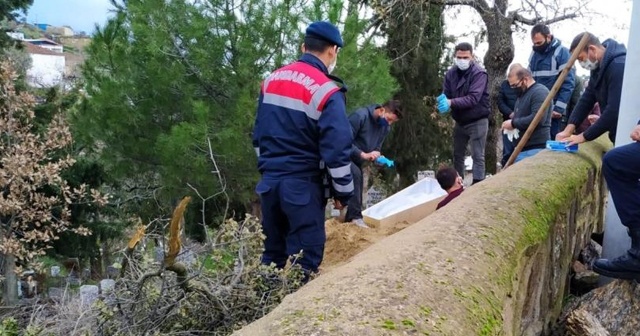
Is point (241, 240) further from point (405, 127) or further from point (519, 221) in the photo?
point (405, 127)

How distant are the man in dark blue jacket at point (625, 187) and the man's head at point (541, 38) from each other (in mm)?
2968

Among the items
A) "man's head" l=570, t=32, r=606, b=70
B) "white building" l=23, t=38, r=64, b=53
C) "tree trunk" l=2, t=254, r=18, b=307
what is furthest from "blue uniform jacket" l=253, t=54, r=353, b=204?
"white building" l=23, t=38, r=64, b=53

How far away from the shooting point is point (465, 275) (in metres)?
1.65

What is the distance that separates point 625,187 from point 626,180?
0.12ft

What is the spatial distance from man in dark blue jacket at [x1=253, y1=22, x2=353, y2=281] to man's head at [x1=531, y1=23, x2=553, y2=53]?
3.26 m

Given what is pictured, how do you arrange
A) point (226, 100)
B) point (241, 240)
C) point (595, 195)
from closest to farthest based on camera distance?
point (241, 240) < point (595, 195) < point (226, 100)

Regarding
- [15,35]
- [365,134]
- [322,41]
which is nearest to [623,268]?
[322,41]

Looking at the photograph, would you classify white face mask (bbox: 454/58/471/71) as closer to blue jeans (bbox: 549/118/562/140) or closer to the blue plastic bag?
blue jeans (bbox: 549/118/562/140)

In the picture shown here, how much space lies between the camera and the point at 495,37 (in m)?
11.3

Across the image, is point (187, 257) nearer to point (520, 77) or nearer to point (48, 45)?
point (520, 77)

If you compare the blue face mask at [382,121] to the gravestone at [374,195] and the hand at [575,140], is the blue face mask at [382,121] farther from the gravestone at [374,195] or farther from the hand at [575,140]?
the gravestone at [374,195]

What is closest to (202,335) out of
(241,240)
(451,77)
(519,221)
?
(241,240)

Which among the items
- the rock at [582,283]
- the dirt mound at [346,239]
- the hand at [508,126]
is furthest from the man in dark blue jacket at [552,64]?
the rock at [582,283]

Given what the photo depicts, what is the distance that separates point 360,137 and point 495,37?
694 cm
